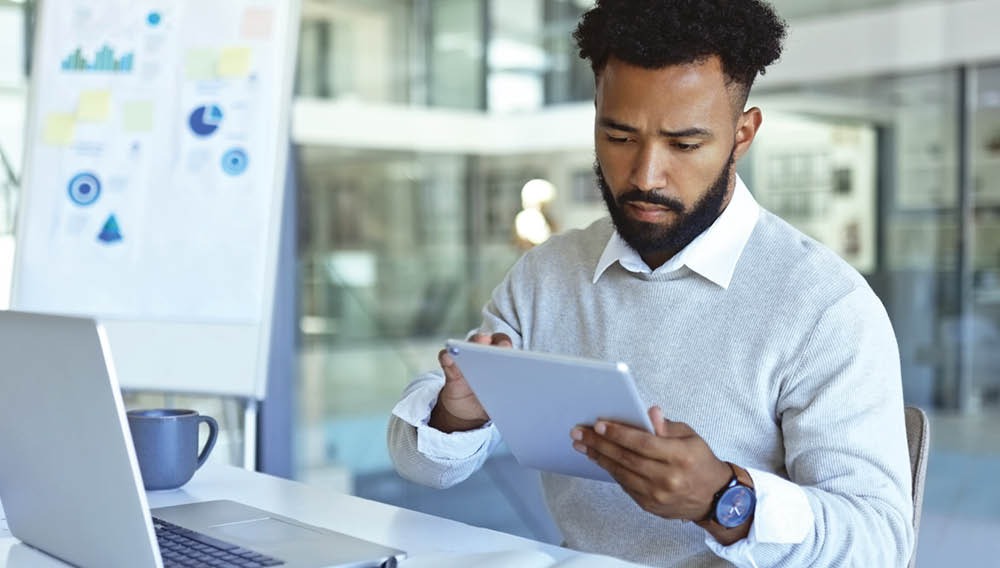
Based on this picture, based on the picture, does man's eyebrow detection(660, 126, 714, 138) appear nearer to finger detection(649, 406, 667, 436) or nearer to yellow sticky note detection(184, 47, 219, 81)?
finger detection(649, 406, 667, 436)

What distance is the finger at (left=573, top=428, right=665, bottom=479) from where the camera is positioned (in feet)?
3.65

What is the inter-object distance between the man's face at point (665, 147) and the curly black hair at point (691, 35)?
0.05ft

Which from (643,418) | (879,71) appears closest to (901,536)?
(643,418)

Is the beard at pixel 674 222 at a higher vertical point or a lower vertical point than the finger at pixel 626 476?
higher

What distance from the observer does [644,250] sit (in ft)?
4.98

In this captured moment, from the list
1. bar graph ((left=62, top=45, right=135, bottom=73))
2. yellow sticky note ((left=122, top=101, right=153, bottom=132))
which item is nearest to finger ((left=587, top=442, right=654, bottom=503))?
yellow sticky note ((left=122, top=101, right=153, bottom=132))

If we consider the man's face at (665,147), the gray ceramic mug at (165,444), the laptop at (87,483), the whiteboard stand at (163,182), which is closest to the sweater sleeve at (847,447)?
the man's face at (665,147)

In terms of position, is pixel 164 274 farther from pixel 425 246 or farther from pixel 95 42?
pixel 425 246

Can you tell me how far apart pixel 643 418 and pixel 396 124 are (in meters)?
3.45

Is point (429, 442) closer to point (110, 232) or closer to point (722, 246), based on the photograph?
point (722, 246)

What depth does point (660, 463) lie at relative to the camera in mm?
1112

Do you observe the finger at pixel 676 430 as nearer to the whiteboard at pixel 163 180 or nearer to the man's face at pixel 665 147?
the man's face at pixel 665 147

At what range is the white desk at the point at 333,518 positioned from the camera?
46.6 inches

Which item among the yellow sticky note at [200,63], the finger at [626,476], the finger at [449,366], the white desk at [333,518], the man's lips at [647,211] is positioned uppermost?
the yellow sticky note at [200,63]
